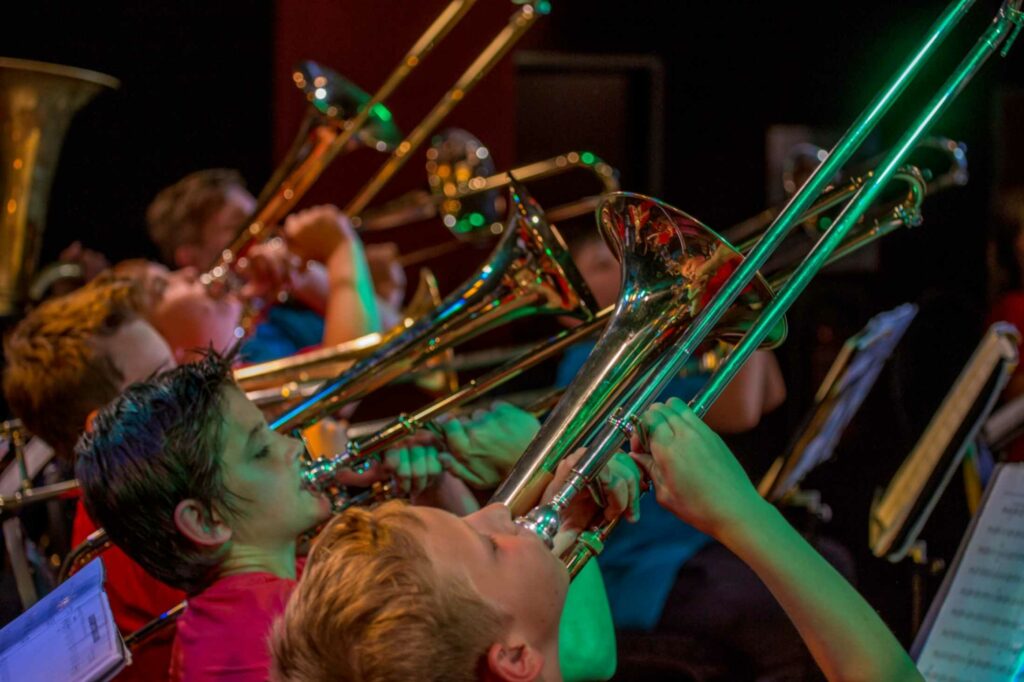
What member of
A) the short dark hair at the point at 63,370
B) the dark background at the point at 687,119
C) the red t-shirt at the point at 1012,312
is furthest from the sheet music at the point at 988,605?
the dark background at the point at 687,119

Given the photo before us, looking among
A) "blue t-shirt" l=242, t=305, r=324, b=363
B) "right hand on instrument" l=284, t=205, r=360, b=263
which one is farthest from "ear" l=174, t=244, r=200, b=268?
"right hand on instrument" l=284, t=205, r=360, b=263

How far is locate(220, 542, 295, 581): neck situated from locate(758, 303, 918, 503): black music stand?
1002 millimetres

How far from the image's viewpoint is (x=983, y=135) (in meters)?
5.43

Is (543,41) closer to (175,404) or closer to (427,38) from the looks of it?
(427,38)

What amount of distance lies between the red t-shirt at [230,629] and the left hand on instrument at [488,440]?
0.34m

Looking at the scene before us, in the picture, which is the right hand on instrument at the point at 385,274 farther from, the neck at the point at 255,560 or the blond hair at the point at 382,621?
the blond hair at the point at 382,621

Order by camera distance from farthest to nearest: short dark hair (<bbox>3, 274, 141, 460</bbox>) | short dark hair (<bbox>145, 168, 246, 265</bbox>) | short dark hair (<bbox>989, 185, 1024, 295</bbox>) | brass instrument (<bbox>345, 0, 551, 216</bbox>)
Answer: short dark hair (<bbox>989, 185, 1024, 295</bbox>) → short dark hair (<bbox>145, 168, 246, 265</bbox>) → brass instrument (<bbox>345, 0, 551, 216</bbox>) → short dark hair (<bbox>3, 274, 141, 460</bbox>)

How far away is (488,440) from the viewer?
1.89m

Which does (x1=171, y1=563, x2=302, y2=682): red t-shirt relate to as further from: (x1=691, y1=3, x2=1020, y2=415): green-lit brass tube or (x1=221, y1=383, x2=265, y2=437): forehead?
(x1=691, y1=3, x2=1020, y2=415): green-lit brass tube

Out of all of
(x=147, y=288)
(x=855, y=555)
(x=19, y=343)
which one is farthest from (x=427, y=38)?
(x=855, y=555)

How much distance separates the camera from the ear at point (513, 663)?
1198 millimetres

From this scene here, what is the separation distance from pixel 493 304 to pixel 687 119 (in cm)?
358

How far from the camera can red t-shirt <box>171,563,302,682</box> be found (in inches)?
62.7

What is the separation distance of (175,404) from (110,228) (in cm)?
274
